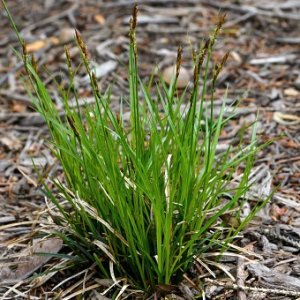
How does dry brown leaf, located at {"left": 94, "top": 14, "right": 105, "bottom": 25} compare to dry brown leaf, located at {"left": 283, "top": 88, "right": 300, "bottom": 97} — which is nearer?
dry brown leaf, located at {"left": 283, "top": 88, "right": 300, "bottom": 97}

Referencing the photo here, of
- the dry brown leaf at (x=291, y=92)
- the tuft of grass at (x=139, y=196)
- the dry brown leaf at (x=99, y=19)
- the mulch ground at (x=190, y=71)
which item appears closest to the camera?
the tuft of grass at (x=139, y=196)

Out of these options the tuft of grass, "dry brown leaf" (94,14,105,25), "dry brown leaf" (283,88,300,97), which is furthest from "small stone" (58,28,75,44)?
the tuft of grass

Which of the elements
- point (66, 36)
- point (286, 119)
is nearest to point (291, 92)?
point (286, 119)

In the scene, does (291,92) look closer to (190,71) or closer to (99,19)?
(190,71)

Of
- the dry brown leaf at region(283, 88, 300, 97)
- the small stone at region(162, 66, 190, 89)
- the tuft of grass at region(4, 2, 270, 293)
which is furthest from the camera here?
the small stone at region(162, 66, 190, 89)

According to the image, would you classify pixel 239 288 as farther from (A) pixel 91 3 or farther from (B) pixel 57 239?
(A) pixel 91 3

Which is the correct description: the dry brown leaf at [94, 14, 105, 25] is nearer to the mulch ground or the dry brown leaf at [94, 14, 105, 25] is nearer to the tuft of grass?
the mulch ground

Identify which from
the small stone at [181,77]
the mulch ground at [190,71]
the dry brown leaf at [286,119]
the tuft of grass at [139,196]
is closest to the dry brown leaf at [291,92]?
the mulch ground at [190,71]

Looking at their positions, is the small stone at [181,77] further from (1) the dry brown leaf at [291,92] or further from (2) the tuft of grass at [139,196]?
(2) the tuft of grass at [139,196]

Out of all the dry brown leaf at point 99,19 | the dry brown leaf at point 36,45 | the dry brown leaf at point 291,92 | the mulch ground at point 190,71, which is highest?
the dry brown leaf at point 99,19
